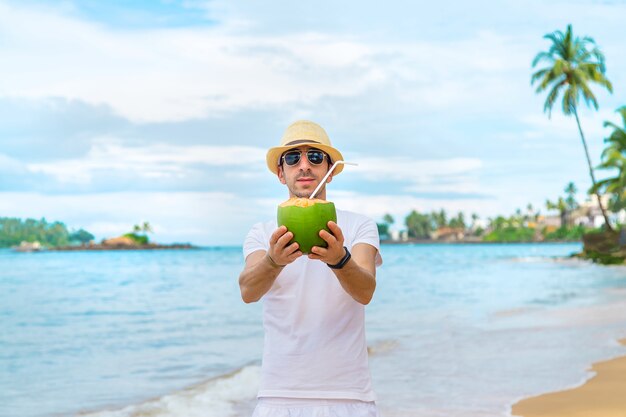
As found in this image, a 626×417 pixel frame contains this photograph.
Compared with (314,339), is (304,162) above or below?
above

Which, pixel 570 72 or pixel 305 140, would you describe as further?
pixel 570 72

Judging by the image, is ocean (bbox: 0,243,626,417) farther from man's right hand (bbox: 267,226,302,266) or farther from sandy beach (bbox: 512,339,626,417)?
man's right hand (bbox: 267,226,302,266)

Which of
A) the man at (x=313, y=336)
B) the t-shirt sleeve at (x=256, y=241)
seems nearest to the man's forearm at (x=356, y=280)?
the man at (x=313, y=336)

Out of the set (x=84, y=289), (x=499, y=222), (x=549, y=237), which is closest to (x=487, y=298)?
(x=84, y=289)

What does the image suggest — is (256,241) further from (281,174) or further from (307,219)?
(307,219)

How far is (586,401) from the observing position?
7.07 m

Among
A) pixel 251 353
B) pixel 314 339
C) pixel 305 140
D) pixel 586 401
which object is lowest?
pixel 251 353

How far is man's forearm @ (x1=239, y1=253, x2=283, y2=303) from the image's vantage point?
7.70ft

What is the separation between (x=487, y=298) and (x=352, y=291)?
23081mm

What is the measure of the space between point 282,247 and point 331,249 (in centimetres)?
14

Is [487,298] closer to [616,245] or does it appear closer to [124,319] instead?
[124,319]

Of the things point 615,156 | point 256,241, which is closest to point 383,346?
point 256,241

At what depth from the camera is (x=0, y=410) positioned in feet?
30.5

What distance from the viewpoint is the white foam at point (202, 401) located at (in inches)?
321
